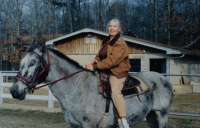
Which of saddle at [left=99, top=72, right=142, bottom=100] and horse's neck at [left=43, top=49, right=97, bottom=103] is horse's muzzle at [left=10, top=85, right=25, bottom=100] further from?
saddle at [left=99, top=72, right=142, bottom=100]

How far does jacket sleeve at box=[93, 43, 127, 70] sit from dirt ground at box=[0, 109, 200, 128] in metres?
3.33

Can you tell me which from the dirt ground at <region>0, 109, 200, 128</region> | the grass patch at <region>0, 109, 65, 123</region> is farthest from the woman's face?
the grass patch at <region>0, 109, 65, 123</region>

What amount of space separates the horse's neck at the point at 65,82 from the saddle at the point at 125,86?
145mm

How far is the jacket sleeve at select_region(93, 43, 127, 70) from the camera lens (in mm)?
2625

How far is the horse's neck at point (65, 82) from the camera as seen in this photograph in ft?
8.91

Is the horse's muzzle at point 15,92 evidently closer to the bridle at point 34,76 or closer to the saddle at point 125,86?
the bridle at point 34,76

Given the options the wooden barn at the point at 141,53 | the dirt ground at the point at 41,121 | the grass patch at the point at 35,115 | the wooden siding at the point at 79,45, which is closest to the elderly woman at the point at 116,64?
the dirt ground at the point at 41,121

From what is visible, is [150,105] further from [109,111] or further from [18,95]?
[18,95]

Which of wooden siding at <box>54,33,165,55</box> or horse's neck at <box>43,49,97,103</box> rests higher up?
wooden siding at <box>54,33,165,55</box>

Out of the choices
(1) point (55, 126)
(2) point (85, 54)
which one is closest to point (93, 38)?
(2) point (85, 54)

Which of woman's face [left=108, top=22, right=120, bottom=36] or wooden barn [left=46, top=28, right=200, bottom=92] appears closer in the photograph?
woman's face [left=108, top=22, right=120, bottom=36]

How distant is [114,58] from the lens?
2619 mm

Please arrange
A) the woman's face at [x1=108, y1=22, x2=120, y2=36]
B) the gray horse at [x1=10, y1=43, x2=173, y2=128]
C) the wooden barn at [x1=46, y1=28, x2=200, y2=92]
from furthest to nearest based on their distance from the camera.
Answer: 1. the wooden barn at [x1=46, y1=28, x2=200, y2=92]
2. the woman's face at [x1=108, y1=22, x2=120, y2=36]
3. the gray horse at [x1=10, y1=43, x2=173, y2=128]

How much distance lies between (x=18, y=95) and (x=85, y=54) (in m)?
11.1
